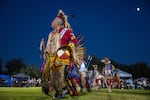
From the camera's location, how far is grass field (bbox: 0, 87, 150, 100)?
502cm

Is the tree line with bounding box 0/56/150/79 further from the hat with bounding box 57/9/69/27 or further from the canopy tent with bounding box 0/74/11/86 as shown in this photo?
the hat with bounding box 57/9/69/27

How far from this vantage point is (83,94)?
5004mm

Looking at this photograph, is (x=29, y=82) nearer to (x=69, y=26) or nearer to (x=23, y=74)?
(x=23, y=74)

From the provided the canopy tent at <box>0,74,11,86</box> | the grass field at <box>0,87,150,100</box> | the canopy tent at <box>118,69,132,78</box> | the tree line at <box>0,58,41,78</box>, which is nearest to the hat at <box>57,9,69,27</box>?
the tree line at <box>0,58,41,78</box>

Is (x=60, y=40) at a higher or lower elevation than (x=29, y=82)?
higher

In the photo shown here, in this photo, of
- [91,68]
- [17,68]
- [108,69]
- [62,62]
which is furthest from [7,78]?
[108,69]

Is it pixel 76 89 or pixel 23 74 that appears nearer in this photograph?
pixel 76 89

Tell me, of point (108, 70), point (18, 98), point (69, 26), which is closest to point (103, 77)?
point (108, 70)

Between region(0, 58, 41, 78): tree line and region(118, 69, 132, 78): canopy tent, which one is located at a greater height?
region(0, 58, 41, 78): tree line

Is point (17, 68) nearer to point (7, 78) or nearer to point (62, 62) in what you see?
point (7, 78)

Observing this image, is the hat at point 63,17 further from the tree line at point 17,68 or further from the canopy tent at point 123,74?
the canopy tent at point 123,74

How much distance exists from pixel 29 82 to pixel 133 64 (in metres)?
1.77

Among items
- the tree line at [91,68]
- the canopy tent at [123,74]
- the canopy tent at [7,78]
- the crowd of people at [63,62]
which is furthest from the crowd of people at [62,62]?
the canopy tent at [7,78]

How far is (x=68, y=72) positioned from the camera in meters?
4.75
